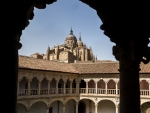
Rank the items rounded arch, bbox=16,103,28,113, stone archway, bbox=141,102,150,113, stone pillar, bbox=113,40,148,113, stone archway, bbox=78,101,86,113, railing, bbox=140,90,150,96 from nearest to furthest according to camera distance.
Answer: stone pillar, bbox=113,40,148,113 < rounded arch, bbox=16,103,28,113 < railing, bbox=140,90,150,96 < stone archway, bbox=141,102,150,113 < stone archway, bbox=78,101,86,113

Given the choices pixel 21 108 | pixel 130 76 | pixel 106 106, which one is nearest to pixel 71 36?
pixel 106 106

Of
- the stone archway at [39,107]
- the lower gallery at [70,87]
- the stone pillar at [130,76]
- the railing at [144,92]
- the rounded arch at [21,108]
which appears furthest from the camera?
the railing at [144,92]

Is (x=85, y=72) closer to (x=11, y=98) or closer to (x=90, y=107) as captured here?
(x=90, y=107)

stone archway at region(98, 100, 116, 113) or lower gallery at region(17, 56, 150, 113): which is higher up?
lower gallery at region(17, 56, 150, 113)

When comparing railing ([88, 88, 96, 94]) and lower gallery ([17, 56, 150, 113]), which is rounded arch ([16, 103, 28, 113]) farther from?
railing ([88, 88, 96, 94])

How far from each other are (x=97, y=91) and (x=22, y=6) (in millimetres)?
26221

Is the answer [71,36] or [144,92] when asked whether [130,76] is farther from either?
[71,36]

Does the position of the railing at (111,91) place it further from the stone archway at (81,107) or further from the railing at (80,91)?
the stone archway at (81,107)

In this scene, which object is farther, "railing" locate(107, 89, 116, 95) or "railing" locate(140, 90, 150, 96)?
"railing" locate(107, 89, 116, 95)

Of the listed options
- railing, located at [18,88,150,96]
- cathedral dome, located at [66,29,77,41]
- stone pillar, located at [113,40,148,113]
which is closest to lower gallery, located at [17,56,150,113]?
railing, located at [18,88,150,96]

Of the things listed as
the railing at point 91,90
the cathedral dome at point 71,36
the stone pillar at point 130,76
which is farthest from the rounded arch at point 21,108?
the cathedral dome at point 71,36

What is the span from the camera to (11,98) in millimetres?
2543

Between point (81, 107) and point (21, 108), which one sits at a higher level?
point (21, 108)

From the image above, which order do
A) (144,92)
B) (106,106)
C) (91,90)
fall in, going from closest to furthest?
(144,92), (91,90), (106,106)
